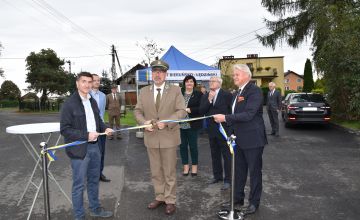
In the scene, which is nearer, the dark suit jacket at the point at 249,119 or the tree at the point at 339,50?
the dark suit jacket at the point at 249,119

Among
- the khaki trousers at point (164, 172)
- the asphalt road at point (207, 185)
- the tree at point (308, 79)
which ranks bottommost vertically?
the asphalt road at point (207, 185)

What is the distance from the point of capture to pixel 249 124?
177 inches

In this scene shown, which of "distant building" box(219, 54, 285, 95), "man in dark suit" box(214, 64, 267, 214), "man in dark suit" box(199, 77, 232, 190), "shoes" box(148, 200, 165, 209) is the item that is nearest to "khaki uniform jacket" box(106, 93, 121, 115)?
"man in dark suit" box(199, 77, 232, 190)

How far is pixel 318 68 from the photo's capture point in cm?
1546

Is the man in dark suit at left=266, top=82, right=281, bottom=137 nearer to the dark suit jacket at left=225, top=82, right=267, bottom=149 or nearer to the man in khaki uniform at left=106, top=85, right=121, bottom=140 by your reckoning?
the man in khaki uniform at left=106, top=85, right=121, bottom=140

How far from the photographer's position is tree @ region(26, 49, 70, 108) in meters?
39.9

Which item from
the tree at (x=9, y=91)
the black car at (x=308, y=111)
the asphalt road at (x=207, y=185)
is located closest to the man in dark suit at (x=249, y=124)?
the asphalt road at (x=207, y=185)

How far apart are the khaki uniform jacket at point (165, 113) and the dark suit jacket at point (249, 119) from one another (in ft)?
2.38

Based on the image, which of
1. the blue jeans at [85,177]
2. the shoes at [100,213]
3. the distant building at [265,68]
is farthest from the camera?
the distant building at [265,68]

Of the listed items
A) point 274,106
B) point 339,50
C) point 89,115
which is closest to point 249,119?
point 89,115

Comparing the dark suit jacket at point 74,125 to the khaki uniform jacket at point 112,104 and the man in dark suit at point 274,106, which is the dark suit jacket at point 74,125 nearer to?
the khaki uniform jacket at point 112,104

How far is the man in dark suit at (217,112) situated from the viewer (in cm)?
572

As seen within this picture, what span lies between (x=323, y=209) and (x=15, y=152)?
8.21 m

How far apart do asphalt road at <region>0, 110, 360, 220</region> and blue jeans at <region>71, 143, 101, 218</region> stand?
50 centimetres
